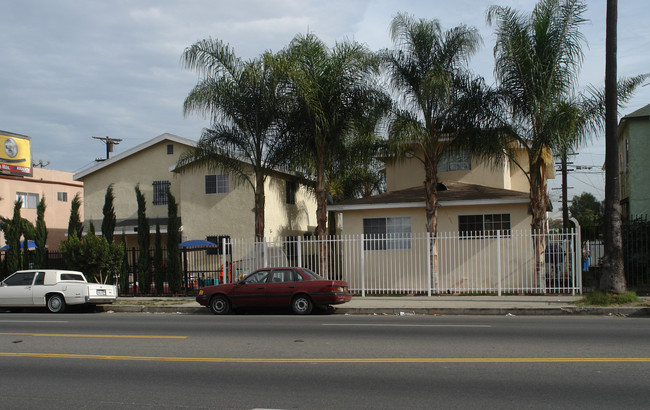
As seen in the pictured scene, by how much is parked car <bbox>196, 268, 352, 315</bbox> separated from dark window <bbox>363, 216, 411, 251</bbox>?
5681 mm

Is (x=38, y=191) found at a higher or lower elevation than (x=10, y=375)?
higher

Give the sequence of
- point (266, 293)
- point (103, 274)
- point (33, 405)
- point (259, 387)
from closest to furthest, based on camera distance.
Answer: point (33, 405) → point (259, 387) → point (266, 293) → point (103, 274)

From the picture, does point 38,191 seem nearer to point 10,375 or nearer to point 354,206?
point 354,206

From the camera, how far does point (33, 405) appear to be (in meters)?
6.66

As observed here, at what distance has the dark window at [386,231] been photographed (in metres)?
21.5

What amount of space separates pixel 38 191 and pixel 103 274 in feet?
75.3

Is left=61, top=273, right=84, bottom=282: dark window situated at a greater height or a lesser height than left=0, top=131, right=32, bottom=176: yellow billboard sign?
lesser

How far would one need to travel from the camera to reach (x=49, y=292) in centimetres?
1770

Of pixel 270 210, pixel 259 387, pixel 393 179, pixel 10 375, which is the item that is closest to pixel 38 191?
pixel 270 210

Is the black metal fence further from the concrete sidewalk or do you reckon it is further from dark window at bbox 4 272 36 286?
dark window at bbox 4 272 36 286

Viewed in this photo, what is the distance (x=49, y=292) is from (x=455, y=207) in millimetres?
13589

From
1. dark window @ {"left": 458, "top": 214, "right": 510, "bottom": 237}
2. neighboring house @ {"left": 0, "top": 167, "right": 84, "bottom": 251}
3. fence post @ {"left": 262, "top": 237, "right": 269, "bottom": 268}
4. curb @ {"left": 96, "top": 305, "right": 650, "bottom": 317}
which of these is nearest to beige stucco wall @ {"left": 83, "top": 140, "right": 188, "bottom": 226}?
neighboring house @ {"left": 0, "top": 167, "right": 84, "bottom": 251}

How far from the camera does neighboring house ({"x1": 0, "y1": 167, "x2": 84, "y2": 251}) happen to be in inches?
1531

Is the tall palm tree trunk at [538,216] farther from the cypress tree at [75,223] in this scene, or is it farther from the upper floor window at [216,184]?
the cypress tree at [75,223]
